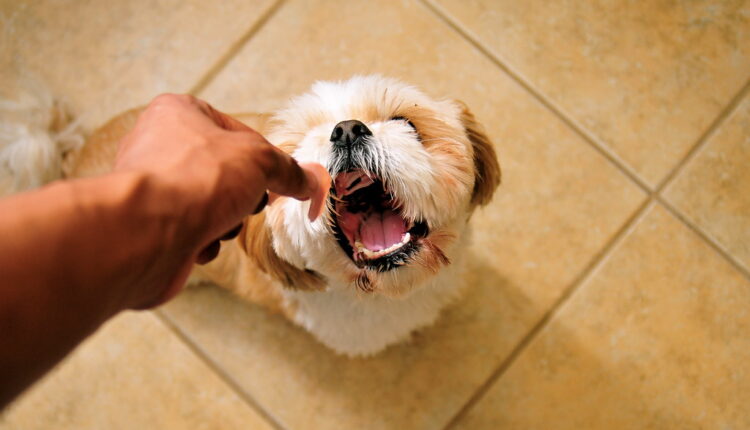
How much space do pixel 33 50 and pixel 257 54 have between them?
61 centimetres

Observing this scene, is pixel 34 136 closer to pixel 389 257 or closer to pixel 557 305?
pixel 389 257

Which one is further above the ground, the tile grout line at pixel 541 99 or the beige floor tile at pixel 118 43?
the tile grout line at pixel 541 99

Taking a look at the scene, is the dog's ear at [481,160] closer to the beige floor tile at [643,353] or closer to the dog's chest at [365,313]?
the dog's chest at [365,313]

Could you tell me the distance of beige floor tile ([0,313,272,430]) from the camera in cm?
135

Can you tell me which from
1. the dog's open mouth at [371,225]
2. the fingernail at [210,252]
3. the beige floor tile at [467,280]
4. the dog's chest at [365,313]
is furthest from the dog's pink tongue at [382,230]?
the beige floor tile at [467,280]

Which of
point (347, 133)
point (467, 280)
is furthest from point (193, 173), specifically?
point (467, 280)

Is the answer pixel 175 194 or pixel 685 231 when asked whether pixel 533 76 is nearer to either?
pixel 685 231

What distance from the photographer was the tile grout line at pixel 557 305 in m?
1.32

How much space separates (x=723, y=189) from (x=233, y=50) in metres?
1.32

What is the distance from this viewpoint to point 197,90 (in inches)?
58.2

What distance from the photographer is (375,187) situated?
96 centimetres

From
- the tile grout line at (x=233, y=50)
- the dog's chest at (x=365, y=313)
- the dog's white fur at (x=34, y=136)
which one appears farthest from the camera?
the tile grout line at (x=233, y=50)

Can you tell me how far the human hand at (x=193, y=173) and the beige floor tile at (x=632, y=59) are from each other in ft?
3.56

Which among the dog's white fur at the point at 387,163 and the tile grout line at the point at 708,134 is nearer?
the dog's white fur at the point at 387,163
